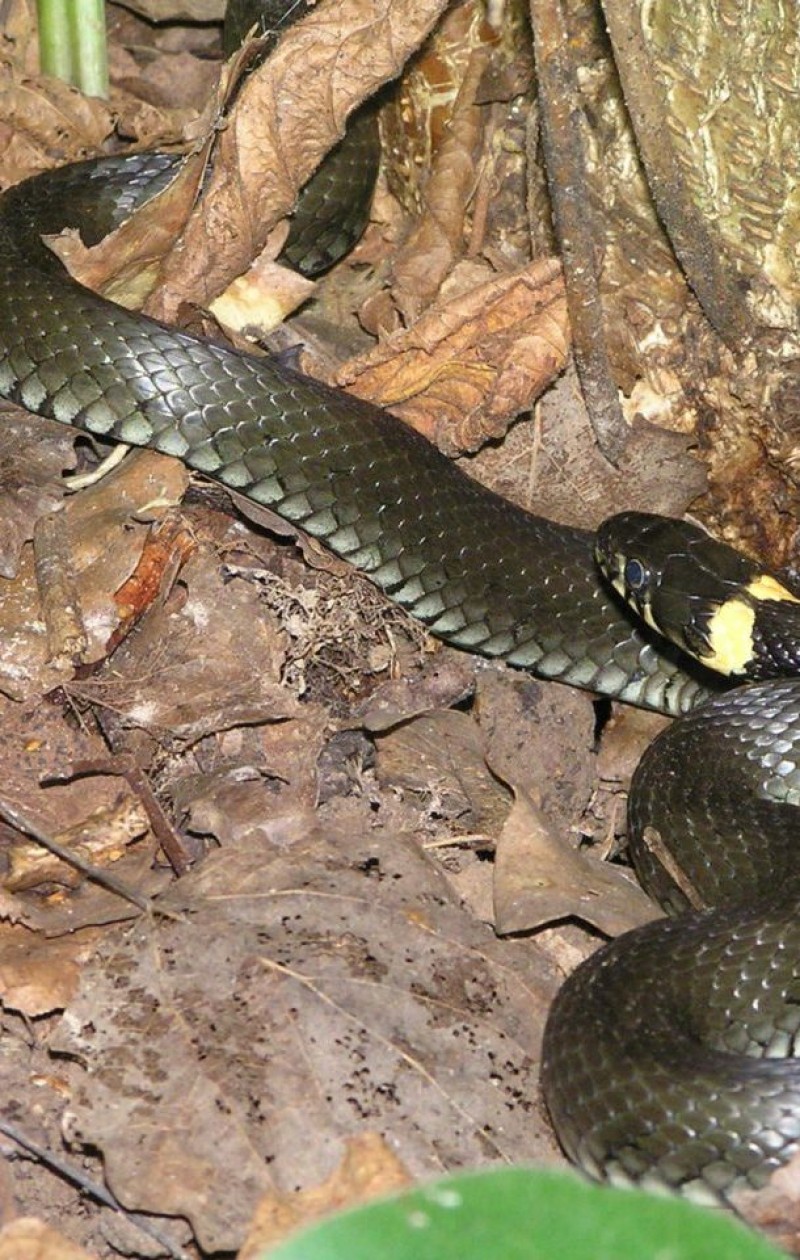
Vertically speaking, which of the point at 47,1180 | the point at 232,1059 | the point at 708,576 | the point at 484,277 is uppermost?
the point at 484,277

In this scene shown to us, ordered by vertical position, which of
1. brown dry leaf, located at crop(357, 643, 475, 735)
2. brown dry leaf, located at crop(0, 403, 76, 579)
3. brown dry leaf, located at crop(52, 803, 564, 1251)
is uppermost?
brown dry leaf, located at crop(0, 403, 76, 579)

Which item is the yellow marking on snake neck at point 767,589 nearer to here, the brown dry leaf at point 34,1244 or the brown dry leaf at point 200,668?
the brown dry leaf at point 200,668

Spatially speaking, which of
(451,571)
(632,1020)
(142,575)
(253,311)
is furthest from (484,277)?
(632,1020)

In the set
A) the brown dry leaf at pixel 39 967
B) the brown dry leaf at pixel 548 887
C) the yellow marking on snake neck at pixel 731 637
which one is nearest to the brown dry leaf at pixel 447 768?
the brown dry leaf at pixel 548 887

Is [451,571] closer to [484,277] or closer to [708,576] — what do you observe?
[708,576]

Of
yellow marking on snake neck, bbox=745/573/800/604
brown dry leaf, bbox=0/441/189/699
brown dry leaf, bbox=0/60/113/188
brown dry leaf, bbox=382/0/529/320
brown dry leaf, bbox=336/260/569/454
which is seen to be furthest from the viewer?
brown dry leaf, bbox=0/60/113/188

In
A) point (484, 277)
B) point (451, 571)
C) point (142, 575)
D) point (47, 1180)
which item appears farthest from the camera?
point (484, 277)

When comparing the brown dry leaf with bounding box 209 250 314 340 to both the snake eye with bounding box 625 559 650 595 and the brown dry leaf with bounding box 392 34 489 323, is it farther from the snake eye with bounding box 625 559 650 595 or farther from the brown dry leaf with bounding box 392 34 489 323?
the snake eye with bounding box 625 559 650 595

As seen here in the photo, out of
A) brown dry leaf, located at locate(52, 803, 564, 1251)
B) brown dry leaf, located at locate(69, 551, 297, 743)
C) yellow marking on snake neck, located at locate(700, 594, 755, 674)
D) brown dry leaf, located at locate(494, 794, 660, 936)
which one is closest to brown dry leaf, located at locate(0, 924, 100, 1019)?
brown dry leaf, located at locate(52, 803, 564, 1251)
